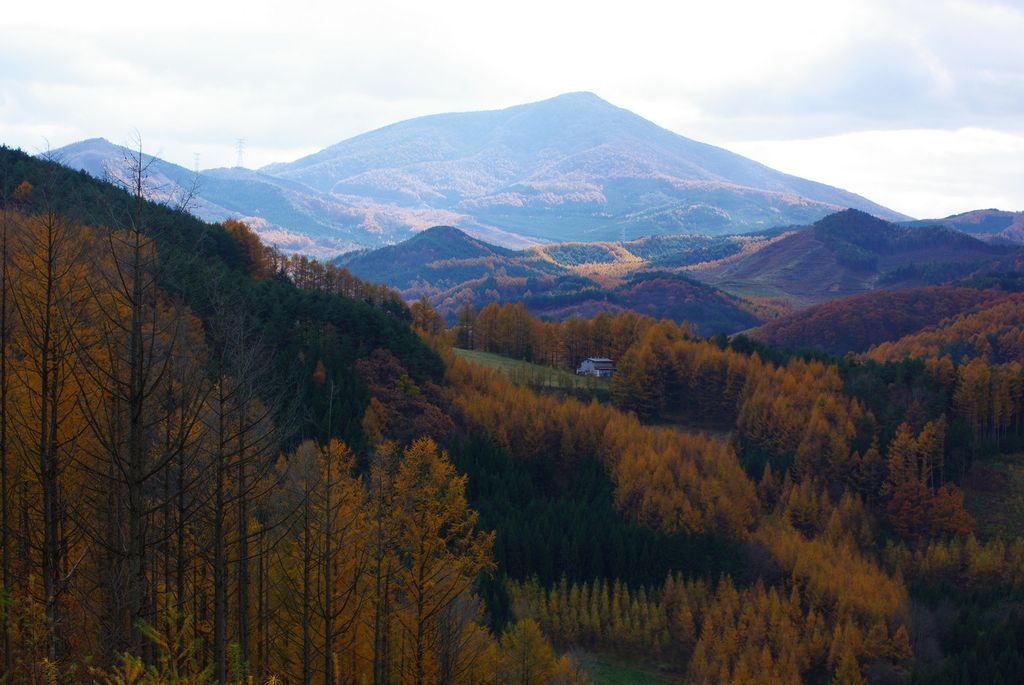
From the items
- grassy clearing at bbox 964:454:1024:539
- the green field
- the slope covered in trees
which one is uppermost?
the slope covered in trees

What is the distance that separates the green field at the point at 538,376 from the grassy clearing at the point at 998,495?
1621 inches

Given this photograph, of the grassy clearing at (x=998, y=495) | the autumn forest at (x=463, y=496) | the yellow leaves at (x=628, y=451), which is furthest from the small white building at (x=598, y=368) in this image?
the grassy clearing at (x=998, y=495)

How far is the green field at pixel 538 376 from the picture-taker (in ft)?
322

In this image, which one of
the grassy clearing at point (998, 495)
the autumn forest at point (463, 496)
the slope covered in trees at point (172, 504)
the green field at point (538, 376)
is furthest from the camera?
the green field at point (538, 376)

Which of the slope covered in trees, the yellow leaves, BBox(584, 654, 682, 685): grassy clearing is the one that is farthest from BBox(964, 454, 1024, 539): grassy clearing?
the slope covered in trees

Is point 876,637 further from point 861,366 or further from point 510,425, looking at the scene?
point 861,366

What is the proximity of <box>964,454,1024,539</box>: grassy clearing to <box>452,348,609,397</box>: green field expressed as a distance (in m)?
41.2

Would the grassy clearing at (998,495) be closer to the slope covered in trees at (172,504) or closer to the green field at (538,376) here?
the green field at (538,376)

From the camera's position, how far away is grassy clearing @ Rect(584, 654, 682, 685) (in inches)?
2029

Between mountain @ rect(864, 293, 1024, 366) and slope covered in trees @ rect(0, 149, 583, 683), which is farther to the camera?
mountain @ rect(864, 293, 1024, 366)

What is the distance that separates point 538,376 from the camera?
331 ft

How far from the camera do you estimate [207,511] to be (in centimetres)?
1897

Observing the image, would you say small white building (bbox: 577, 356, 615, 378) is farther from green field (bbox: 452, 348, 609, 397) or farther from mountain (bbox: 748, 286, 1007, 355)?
mountain (bbox: 748, 286, 1007, 355)

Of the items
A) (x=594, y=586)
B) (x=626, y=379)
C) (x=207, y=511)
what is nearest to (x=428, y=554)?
(x=207, y=511)
